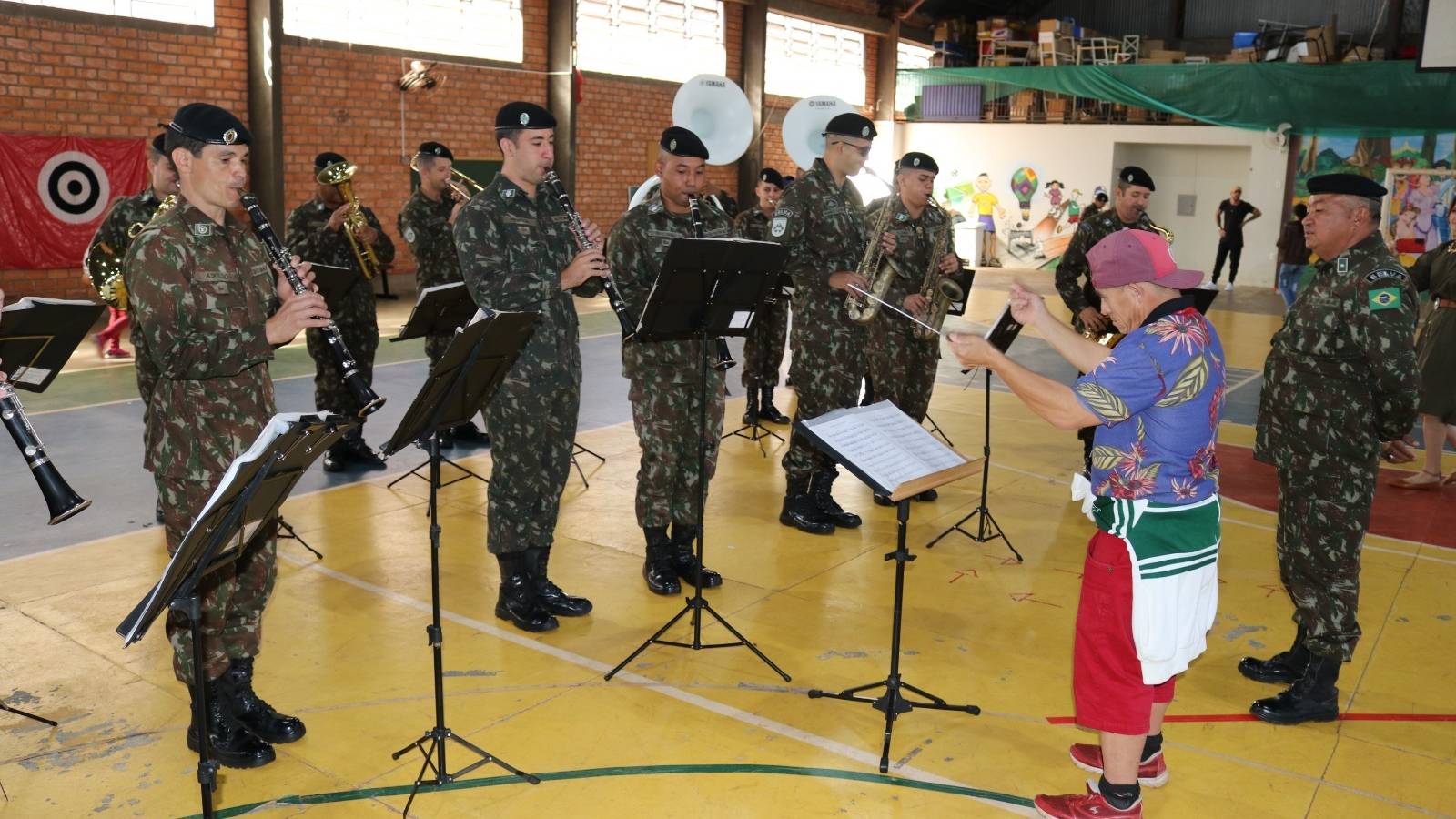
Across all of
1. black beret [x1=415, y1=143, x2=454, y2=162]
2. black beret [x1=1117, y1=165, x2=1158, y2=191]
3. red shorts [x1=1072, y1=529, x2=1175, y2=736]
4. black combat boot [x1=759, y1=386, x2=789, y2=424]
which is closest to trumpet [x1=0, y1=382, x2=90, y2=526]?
red shorts [x1=1072, y1=529, x2=1175, y2=736]

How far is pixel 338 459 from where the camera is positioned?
7.98 meters

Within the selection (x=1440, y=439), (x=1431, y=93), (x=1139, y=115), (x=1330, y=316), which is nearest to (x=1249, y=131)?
(x=1139, y=115)

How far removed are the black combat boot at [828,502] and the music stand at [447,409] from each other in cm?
307

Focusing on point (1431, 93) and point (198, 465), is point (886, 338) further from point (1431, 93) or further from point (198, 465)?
point (1431, 93)

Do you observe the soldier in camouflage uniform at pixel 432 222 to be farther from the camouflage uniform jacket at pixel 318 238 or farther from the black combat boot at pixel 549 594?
the black combat boot at pixel 549 594

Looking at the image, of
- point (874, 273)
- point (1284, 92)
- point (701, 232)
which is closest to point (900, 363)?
point (874, 273)

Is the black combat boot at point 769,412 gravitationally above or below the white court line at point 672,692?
above

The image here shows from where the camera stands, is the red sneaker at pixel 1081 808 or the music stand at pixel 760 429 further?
the music stand at pixel 760 429

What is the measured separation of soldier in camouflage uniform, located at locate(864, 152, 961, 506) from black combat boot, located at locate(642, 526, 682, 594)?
1729 mm

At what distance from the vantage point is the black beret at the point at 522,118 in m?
5.08

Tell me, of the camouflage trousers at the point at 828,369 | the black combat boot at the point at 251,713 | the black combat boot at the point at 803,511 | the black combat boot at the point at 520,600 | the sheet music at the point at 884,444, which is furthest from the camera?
the black combat boot at the point at 803,511

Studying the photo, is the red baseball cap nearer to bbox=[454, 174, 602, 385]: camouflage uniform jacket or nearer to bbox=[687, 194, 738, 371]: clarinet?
bbox=[687, 194, 738, 371]: clarinet

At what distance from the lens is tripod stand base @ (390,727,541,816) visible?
3.93 meters

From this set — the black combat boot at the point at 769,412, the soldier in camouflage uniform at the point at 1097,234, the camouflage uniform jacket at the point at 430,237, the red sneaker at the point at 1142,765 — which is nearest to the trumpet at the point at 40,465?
the red sneaker at the point at 1142,765
